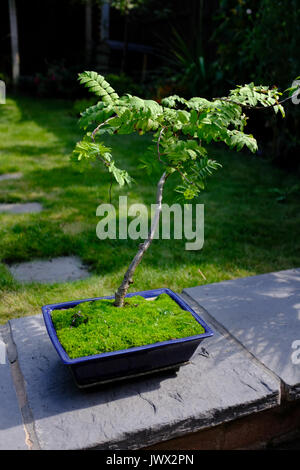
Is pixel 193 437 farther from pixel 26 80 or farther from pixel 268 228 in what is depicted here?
pixel 26 80

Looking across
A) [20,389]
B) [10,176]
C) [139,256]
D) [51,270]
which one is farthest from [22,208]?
[20,389]

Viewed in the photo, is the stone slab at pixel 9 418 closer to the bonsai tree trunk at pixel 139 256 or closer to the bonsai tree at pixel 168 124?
the bonsai tree trunk at pixel 139 256

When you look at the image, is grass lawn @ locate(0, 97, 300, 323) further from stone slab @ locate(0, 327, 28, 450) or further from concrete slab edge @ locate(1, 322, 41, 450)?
stone slab @ locate(0, 327, 28, 450)

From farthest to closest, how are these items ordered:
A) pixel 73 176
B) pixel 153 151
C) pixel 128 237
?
pixel 73 176, pixel 128 237, pixel 153 151

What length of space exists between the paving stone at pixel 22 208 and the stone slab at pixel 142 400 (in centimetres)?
186

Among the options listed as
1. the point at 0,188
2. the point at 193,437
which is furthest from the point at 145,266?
the point at 0,188

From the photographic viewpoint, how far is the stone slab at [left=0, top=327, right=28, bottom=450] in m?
1.34

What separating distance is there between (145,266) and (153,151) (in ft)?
3.96

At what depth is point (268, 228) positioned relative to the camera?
11.4 ft

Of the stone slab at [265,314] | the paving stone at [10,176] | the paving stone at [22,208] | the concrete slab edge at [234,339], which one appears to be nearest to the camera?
the concrete slab edge at [234,339]

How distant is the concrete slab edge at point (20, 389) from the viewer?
1.36 meters

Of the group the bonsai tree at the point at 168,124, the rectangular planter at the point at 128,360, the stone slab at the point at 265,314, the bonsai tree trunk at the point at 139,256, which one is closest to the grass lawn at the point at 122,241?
the bonsai tree trunk at the point at 139,256

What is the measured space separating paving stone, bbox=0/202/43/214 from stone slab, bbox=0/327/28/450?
6.58ft

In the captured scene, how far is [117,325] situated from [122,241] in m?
1.52
